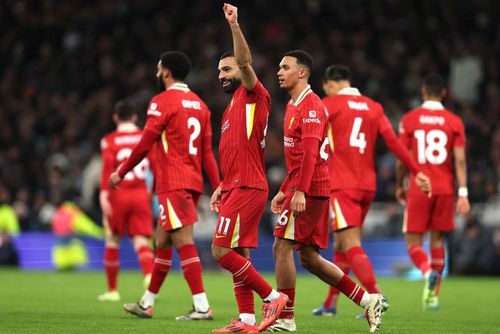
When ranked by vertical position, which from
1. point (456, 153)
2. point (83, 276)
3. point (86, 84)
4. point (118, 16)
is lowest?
point (83, 276)

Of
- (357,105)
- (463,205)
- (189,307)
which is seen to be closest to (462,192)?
(463,205)

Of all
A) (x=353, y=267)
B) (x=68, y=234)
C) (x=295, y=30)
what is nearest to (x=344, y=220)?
(x=353, y=267)

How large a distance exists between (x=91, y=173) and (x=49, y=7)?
9032 mm

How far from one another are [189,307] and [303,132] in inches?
162

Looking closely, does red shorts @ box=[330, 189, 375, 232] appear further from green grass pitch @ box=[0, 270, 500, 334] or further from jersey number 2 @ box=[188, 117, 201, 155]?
jersey number 2 @ box=[188, 117, 201, 155]

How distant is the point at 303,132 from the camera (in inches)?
313

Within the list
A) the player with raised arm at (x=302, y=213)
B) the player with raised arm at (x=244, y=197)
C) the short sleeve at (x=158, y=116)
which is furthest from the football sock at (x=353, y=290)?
the short sleeve at (x=158, y=116)

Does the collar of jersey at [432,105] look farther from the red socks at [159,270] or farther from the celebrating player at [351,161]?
the red socks at [159,270]

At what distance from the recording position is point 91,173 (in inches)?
816

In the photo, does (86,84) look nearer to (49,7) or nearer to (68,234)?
(49,7)

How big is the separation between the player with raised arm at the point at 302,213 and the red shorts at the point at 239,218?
0.58ft

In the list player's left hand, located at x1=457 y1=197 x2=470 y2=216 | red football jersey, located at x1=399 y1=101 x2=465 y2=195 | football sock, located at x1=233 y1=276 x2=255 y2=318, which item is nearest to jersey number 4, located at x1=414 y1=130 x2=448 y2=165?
red football jersey, located at x1=399 y1=101 x2=465 y2=195

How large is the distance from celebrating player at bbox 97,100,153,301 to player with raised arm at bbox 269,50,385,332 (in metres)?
4.49

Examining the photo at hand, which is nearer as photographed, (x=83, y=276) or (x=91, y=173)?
(x=83, y=276)
